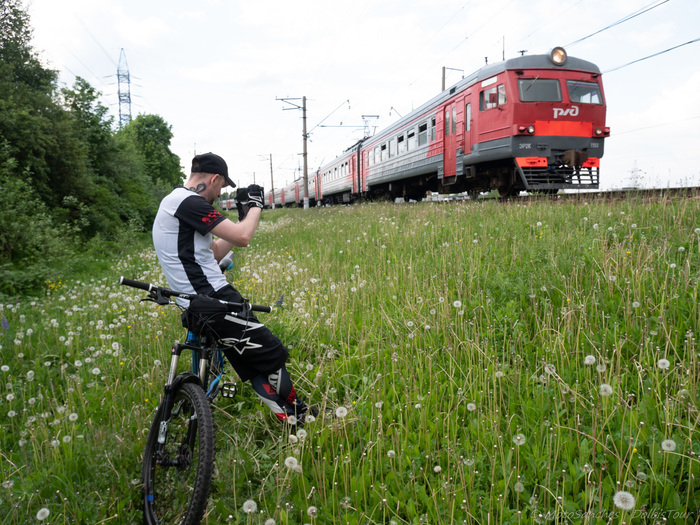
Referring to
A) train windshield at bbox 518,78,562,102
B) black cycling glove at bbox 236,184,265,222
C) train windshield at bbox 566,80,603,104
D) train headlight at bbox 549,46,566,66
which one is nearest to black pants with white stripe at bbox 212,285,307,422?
black cycling glove at bbox 236,184,265,222

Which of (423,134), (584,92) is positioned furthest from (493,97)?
(423,134)

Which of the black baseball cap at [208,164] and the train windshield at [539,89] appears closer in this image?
the black baseball cap at [208,164]

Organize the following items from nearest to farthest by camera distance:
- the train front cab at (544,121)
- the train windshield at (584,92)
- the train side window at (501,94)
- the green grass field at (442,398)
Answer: the green grass field at (442,398), the train front cab at (544,121), the train side window at (501,94), the train windshield at (584,92)

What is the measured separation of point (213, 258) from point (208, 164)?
564 millimetres

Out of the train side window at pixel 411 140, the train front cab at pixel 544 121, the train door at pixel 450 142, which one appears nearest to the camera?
the train front cab at pixel 544 121

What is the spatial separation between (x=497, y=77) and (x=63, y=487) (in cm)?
1147

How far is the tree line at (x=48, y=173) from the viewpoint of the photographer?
854 cm

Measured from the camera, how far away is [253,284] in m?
5.95

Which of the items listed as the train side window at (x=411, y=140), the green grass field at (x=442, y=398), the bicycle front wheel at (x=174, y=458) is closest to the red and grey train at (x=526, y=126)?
the train side window at (x=411, y=140)

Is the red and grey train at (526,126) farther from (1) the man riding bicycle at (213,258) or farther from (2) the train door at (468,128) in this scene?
(1) the man riding bicycle at (213,258)

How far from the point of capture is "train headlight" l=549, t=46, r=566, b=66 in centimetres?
1059

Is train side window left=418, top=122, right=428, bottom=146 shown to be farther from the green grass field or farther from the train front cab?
the green grass field

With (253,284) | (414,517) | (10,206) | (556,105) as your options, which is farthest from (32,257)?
(556,105)

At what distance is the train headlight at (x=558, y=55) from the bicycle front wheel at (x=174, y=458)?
11.7m
